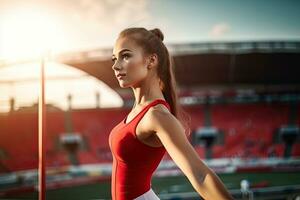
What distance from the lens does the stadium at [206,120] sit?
22.8 meters

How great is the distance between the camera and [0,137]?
2477 cm

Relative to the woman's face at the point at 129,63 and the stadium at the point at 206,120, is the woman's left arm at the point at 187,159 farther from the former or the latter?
the stadium at the point at 206,120

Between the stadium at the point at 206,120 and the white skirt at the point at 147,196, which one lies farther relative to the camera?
the stadium at the point at 206,120

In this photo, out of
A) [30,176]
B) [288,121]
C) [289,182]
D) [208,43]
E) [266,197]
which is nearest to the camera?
[266,197]

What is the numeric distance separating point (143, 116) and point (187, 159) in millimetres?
277

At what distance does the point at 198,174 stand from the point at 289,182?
1892cm

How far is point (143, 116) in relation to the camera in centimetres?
137

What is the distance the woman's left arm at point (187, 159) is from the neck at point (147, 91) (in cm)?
24

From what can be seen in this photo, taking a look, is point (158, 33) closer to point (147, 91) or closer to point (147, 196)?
point (147, 91)

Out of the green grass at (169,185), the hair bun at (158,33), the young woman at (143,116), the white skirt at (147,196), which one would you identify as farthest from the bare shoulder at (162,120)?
the green grass at (169,185)

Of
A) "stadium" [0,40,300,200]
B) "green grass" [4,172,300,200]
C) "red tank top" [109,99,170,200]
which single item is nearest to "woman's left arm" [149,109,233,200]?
"red tank top" [109,99,170,200]

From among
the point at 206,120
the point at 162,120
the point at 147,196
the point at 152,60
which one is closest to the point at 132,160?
the point at 147,196

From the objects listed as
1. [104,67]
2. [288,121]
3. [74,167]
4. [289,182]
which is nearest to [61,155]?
[74,167]

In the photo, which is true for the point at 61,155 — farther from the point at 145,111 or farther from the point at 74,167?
the point at 145,111
